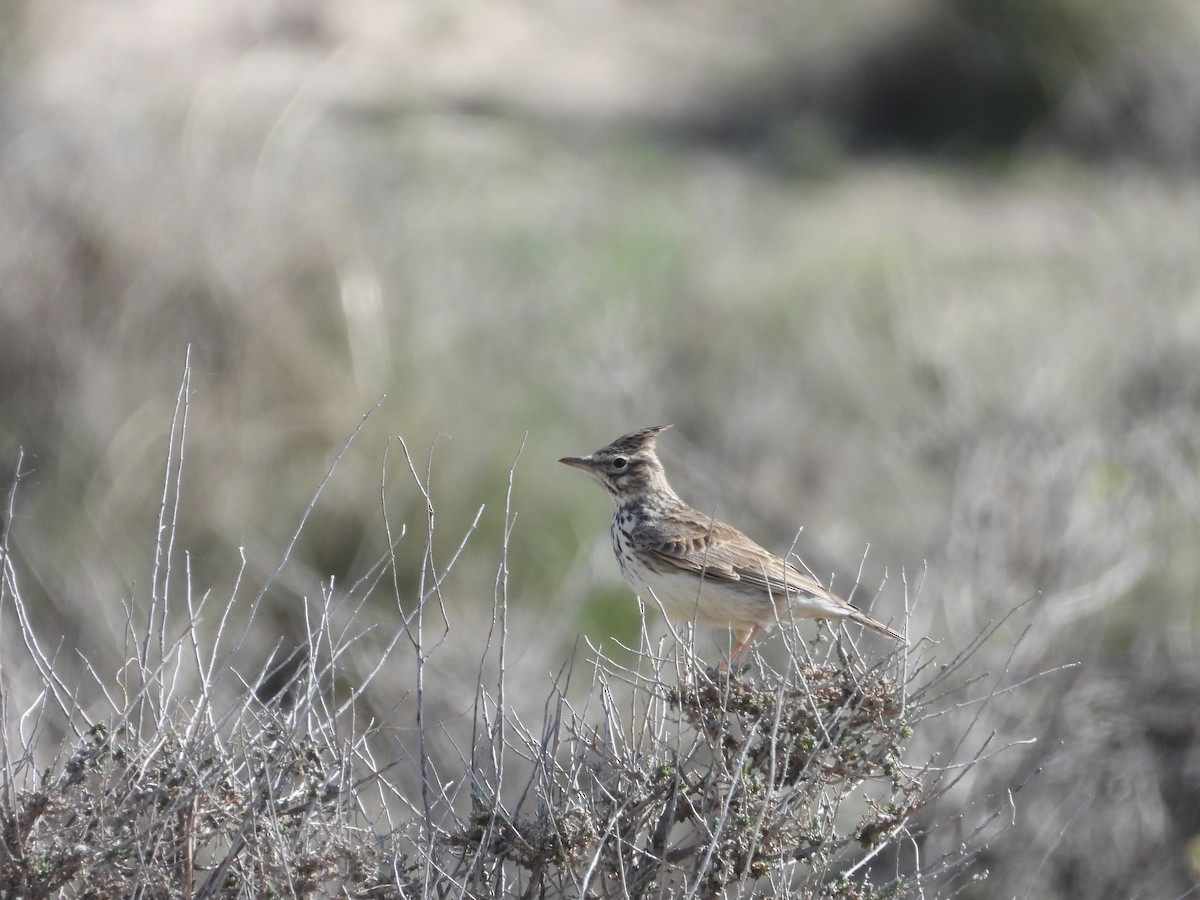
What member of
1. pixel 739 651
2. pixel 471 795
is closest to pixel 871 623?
pixel 739 651

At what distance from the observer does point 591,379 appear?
1459cm

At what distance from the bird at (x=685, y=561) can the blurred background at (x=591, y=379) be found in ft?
7.54

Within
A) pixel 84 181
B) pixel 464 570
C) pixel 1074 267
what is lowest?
pixel 464 570

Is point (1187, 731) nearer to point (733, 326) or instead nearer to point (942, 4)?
point (733, 326)

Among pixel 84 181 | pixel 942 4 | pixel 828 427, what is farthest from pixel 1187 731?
pixel 942 4

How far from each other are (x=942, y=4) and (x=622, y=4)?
10.4m

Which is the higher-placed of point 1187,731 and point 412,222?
point 412,222

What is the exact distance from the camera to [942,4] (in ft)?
91.8

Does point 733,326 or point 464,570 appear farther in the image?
point 733,326

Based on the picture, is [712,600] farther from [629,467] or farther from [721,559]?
[629,467]

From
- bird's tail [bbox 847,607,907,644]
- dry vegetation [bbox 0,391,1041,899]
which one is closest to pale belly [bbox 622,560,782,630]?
bird's tail [bbox 847,607,907,644]

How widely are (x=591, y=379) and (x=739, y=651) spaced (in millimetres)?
8829

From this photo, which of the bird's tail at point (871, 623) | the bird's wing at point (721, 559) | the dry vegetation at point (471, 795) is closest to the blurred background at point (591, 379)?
the bird's wing at point (721, 559)

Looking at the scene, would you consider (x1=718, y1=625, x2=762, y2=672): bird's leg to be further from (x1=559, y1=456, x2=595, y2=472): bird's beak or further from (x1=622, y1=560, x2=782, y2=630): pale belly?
(x1=559, y1=456, x2=595, y2=472): bird's beak
